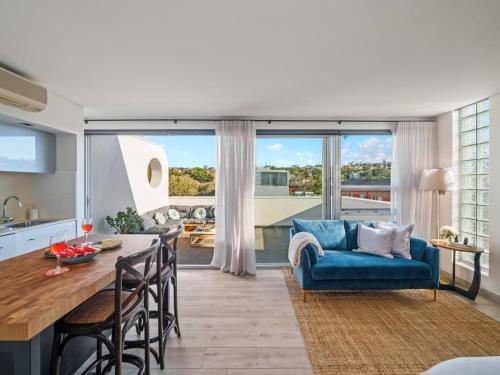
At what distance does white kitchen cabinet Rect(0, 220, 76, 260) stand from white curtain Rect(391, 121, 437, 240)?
4.60m

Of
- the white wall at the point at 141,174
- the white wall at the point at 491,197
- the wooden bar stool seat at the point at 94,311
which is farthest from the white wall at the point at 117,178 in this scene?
the white wall at the point at 491,197

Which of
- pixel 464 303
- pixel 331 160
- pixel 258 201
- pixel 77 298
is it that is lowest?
pixel 464 303

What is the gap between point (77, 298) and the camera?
4.32 feet

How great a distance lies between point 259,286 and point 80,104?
3536 mm

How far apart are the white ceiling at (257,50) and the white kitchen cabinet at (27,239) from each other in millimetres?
1645

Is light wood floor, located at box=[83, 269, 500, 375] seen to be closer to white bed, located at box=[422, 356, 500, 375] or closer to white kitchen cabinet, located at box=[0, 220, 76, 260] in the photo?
white bed, located at box=[422, 356, 500, 375]

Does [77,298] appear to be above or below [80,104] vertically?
below

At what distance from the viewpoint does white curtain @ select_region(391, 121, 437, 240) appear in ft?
13.5

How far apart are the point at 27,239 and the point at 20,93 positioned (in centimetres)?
153

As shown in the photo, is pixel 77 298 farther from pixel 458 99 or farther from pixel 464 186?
pixel 464 186

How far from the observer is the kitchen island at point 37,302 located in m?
1.08

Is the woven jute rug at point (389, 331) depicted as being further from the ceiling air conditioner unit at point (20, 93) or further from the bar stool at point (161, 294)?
the ceiling air conditioner unit at point (20, 93)

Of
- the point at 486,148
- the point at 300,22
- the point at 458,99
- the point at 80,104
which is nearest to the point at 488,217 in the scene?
the point at 486,148

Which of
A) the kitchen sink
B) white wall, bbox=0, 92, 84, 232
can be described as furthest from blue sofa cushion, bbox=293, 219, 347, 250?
the kitchen sink
